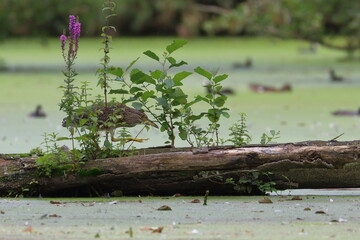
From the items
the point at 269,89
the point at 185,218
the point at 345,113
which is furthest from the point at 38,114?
the point at 185,218

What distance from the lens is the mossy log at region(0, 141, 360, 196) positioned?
11.3 feet

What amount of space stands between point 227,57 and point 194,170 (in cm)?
975

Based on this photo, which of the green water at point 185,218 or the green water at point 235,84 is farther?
the green water at point 235,84

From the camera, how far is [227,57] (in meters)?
13.1

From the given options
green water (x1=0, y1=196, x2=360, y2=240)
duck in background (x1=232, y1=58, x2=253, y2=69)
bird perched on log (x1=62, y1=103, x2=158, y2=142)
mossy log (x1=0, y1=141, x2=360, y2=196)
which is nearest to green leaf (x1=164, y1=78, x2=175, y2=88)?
bird perched on log (x1=62, y1=103, x2=158, y2=142)

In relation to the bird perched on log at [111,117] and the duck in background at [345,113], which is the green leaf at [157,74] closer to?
the bird perched on log at [111,117]

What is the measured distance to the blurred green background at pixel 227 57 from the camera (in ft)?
20.4

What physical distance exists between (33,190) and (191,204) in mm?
610

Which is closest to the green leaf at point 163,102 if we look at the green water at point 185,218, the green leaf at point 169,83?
the green leaf at point 169,83

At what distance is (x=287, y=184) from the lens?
347 cm

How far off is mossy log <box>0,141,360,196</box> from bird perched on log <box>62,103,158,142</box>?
18cm

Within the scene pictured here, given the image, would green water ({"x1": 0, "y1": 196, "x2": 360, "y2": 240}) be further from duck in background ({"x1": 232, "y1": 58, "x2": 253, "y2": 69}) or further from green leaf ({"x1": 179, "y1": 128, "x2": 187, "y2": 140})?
duck in background ({"x1": 232, "y1": 58, "x2": 253, "y2": 69})

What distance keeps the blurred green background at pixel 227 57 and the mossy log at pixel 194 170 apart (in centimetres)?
127

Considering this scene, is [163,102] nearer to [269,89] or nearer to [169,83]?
A: [169,83]
